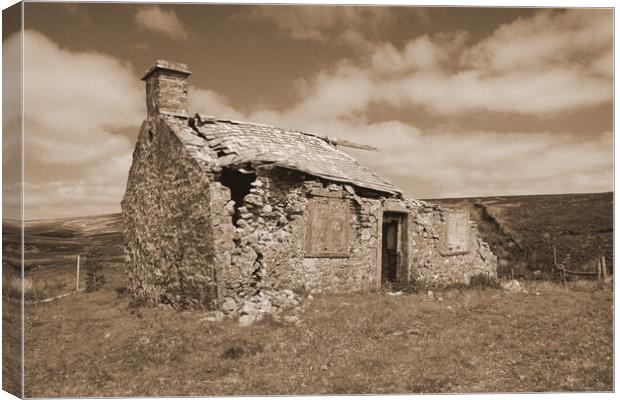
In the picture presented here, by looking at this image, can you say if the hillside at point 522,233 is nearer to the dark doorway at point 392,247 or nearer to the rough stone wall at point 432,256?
the rough stone wall at point 432,256

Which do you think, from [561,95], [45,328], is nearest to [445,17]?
[561,95]

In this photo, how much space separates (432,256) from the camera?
1245 centimetres

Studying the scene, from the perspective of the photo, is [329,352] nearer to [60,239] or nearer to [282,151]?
[282,151]

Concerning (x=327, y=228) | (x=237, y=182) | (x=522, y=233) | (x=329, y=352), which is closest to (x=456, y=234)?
(x=327, y=228)

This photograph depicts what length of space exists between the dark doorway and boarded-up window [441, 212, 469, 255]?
1.40 m

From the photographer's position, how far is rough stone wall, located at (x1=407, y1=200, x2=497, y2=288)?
Result: 1205 centimetres

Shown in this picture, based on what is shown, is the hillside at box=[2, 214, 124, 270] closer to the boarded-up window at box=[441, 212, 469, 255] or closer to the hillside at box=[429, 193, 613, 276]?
the boarded-up window at box=[441, 212, 469, 255]

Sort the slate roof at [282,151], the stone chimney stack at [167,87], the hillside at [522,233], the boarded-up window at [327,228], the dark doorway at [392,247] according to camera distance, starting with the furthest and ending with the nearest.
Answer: the hillside at [522,233] < the dark doorway at [392,247] < the stone chimney stack at [167,87] < the boarded-up window at [327,228] < the slate roof at [282,151]

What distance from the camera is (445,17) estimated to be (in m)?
7.11

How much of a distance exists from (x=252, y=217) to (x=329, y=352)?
338 centimetres

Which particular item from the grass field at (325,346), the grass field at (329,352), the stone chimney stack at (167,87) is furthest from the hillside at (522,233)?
the grass field at (329,352)

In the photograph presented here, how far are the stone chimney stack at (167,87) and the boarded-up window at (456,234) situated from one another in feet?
23.5

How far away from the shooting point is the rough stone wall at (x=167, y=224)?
909cm

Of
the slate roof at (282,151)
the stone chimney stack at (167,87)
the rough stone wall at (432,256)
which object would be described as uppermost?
the stone chimney stack at (167,87)
